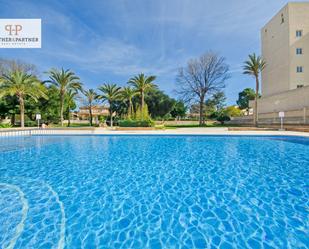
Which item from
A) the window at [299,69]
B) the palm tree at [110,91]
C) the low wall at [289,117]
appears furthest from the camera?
the palm tree at [110,91]

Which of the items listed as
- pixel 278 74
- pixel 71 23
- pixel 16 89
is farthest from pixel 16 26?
pixel 278 74

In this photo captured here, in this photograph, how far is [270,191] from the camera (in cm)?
432

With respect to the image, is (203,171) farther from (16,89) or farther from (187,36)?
(16,89)

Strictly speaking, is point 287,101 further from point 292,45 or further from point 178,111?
point 178,111

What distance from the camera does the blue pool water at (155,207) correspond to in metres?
2.67

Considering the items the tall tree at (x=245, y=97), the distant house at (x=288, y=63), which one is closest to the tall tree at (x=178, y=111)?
the tall tree at (x=245, y=97)

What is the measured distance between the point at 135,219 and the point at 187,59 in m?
33.8

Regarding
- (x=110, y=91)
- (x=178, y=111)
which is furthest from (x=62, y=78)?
(x=178, y=111)

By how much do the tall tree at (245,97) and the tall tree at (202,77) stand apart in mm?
25267

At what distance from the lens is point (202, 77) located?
3259cm

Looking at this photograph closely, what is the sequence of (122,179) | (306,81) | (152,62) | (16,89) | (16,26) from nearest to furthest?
(122,179) → (16,26) → (16,89) → (306,81) → (152,62)

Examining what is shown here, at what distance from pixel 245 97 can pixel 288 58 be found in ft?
98.3

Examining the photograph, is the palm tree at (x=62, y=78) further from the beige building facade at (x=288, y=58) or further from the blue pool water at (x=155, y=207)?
the beige building facade at (x=288, y=58)

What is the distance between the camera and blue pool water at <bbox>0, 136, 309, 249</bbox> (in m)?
2.67
